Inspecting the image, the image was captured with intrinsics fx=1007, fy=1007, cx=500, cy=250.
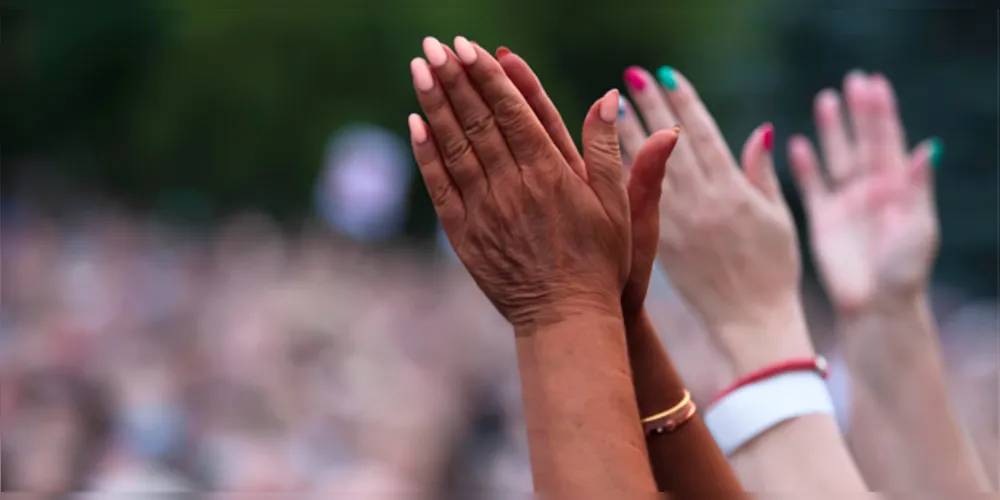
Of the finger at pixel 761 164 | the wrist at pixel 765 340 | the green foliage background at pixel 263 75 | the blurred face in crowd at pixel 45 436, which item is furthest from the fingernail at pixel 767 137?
the green foliage background at pixel 263 75

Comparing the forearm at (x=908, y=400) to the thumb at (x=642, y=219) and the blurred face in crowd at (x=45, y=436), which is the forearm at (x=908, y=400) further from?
the blurred face in crowd at (x=45, y=436)

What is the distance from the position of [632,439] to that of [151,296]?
11.9 ft

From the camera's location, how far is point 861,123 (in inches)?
65.5

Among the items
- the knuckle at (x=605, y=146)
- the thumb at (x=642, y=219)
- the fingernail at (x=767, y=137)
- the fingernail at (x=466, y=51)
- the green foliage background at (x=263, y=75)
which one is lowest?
the thumb at (x=642, y=219)

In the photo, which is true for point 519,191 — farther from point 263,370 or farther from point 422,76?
point 263,370

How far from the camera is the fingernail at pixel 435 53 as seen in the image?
3.08 ft

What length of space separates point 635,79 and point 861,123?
18.1 inches

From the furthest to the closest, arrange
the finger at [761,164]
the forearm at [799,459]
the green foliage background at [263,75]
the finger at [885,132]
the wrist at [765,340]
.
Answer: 1. the green foliage background at [263,75]
2. the finger at [885,132]
3. the finger at [761,164]
4. the wrist at [765,340]
5. the forearm at [799,459]

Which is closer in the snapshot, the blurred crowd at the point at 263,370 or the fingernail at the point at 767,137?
the fingernail at the point at 767,137

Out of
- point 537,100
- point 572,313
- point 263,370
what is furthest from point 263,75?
point 572,313

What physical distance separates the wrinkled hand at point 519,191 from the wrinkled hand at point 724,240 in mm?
385

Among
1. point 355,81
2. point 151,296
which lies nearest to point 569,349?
point 151,296

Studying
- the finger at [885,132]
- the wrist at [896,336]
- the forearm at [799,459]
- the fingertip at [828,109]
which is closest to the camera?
the forearm at [799,459]

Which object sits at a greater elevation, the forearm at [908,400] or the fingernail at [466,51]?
the fingernail at [466,51]
